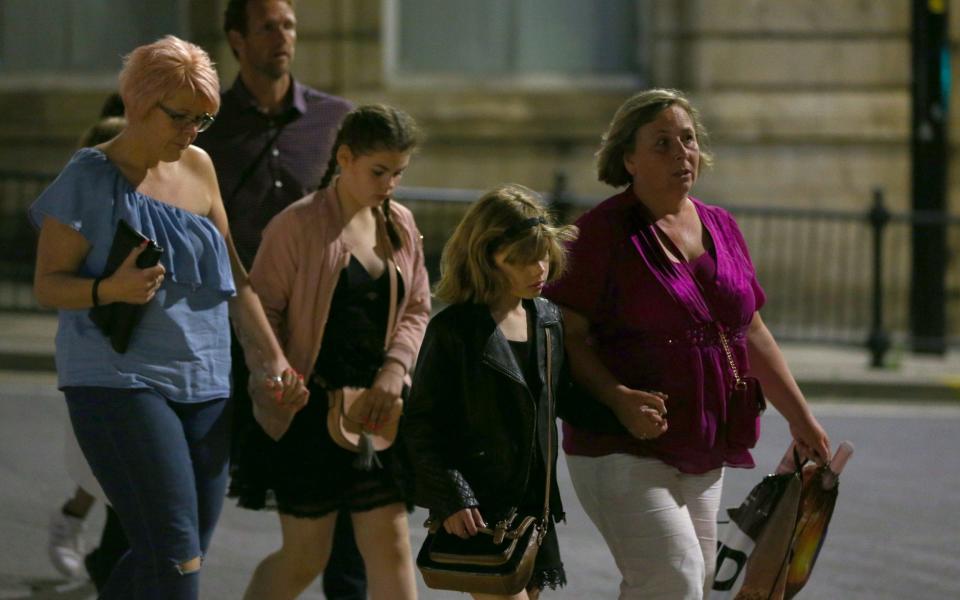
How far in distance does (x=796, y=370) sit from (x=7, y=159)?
7.43m

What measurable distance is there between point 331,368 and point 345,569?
0.80m

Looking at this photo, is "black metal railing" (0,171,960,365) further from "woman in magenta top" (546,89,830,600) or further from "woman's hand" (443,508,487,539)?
"woman's hand" (443,508,487,539)

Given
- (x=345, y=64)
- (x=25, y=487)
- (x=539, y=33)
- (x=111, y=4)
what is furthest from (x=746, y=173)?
(x=25, y=487)

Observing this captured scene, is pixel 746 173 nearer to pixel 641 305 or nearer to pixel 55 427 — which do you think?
pixel 55 427

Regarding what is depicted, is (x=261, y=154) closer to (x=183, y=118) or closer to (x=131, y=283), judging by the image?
(x=183, y=118)

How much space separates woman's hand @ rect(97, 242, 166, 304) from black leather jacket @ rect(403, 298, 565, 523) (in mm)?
645

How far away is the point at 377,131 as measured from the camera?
4.72m

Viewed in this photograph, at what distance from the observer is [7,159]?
15.7 meters

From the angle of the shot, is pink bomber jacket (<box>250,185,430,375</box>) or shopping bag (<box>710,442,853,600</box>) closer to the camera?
shopping bag (<box>710,442,853,600</box>)

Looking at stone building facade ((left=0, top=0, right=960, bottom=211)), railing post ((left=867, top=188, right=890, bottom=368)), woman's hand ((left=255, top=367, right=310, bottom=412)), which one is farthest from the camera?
stone building facade ((left=0, top=0, right=960, bottom=211))

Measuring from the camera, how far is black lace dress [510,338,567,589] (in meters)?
4.23

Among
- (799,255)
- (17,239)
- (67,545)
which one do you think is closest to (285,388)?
(67,545)

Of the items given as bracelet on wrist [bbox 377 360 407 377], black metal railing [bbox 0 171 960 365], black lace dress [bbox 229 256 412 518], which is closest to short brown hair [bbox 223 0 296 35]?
black lace dress [bbox 229 256 412 518]

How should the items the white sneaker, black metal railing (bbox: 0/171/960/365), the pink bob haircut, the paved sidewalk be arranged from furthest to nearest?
black metal railing (bbox: 0/171/960/365), the paved sidewalk, the white sneaker, the pink bob haircut
